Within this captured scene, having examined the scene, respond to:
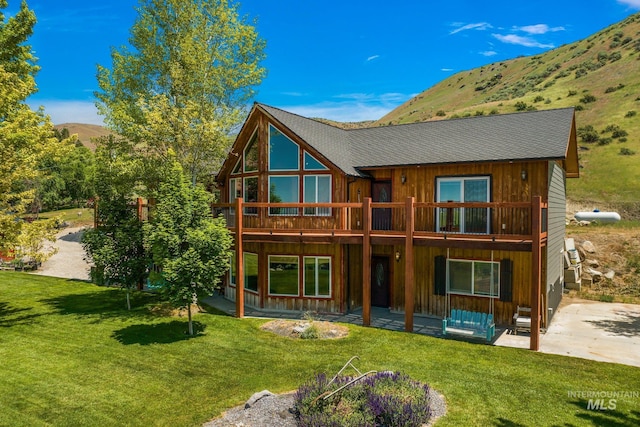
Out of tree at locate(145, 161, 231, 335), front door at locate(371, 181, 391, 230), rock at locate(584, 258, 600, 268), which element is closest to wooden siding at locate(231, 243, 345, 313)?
front door at locate(371, 181, 391, 230)

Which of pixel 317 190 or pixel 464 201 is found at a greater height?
pixel 317 190

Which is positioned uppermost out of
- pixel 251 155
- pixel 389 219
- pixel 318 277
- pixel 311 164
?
pixel 251 155

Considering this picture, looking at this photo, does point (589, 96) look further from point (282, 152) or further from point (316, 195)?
point (282, 152)

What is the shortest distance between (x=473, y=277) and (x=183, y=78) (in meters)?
15.8

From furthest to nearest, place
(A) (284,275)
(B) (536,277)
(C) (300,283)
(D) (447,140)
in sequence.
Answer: (D) (447,140)
(A) (284,275)
(C) (300,283)
(B) (536,277)

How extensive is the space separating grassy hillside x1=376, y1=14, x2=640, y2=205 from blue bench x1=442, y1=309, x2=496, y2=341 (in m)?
36.5

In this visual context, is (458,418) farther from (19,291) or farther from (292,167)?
(19,291)

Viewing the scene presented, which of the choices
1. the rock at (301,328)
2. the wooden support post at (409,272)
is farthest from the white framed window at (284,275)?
the wooden support post at (409,272)

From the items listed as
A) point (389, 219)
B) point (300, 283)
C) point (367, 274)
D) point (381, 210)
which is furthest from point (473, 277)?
point (300, 283)

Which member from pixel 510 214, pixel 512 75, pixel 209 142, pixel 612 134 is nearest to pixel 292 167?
pixel 209 142

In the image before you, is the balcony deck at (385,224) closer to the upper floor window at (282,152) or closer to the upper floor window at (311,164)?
the upper floor window at (311,164)

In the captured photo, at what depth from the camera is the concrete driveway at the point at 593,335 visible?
12656 mm

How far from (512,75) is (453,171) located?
102505mm

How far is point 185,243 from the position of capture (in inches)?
558
